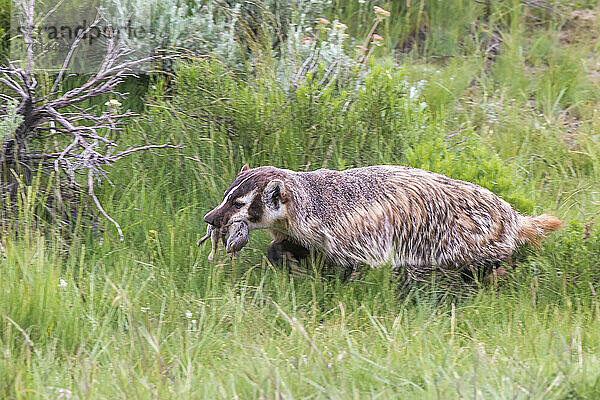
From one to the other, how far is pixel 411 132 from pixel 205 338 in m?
2.43

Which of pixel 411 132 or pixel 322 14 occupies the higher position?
pixel 322 14

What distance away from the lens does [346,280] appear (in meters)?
4.32

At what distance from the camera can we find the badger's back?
4.21 m

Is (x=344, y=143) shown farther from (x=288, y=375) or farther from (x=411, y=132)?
(x=288, y=375)

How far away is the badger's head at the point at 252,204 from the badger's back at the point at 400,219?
92 mm

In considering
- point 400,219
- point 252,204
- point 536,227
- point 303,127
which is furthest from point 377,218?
point 303,127

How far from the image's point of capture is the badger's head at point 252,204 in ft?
13.5

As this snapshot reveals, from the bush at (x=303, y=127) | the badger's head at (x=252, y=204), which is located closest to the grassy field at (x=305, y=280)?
the bush at (x=303, y=127)

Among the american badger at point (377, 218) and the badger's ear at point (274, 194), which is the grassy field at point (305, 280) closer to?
the american badger at point (377, 218)

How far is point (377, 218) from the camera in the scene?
14.0 feet

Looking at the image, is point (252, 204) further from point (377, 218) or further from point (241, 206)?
point (377, 218)

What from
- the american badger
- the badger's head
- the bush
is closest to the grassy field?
the bush

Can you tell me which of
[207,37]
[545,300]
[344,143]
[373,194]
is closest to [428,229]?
[373,194]

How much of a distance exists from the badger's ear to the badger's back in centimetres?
8
